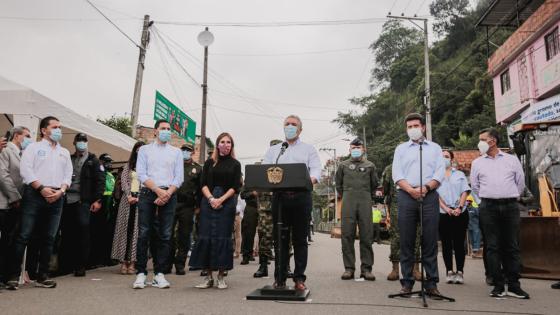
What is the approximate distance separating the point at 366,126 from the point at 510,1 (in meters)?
32.6

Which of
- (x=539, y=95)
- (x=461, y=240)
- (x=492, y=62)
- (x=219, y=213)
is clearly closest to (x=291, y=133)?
(x=219, y=213)

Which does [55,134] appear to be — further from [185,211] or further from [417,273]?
[417,273]

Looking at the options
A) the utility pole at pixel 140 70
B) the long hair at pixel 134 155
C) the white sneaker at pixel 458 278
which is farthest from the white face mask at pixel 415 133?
the utility pole at pixel 140 70

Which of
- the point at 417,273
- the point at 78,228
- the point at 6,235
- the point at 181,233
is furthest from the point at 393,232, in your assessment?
the point at 6,235

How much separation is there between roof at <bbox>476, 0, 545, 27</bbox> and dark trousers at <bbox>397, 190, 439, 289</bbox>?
73.8 feet

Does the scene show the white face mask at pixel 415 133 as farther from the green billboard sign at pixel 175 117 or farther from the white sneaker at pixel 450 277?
the green billboard sign at pixel 175 117

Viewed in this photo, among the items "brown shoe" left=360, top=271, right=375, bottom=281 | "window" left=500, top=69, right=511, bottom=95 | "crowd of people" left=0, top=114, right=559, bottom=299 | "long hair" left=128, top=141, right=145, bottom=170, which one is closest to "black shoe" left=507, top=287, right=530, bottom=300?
"crowd of people" left=0, top=114, right=559, bottom=299

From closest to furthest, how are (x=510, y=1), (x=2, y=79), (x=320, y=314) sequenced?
(x=320, y=314) < (x=2, y=79) < (x=510, y=1)

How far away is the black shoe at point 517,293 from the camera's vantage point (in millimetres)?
5043

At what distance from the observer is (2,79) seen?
21.2 ft

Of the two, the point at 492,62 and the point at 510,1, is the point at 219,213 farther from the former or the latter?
the point at 492,62

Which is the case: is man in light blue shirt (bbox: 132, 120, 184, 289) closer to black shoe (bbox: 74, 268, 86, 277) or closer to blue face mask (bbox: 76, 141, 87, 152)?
black shoe (bbox: 74, 268, 86, 277)

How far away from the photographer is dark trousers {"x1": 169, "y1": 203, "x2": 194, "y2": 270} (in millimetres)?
7312

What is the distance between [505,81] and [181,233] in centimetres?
2445
